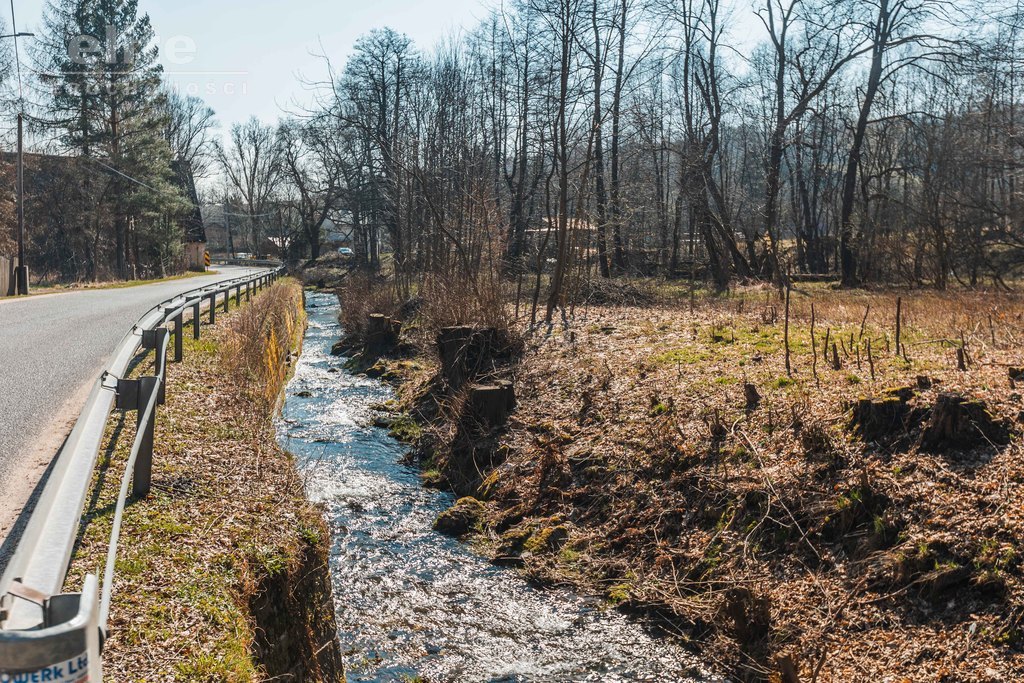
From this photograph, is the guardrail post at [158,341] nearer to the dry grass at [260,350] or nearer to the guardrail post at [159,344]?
the guardrail post at [159,344]

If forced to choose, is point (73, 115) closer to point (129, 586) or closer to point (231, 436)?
point (231, 436)

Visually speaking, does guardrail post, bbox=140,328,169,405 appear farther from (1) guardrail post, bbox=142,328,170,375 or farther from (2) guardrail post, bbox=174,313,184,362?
(2) guardrail post, bbox=174,313,184,362

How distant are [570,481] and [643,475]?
0.95 metres

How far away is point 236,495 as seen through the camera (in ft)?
19.4

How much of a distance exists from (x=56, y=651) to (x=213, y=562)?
322 centimetres

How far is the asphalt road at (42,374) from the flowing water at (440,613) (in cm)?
236

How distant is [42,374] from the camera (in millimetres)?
9070

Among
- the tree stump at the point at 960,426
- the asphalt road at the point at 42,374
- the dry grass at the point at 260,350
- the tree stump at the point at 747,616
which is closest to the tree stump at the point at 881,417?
the tree stump at the point at 960,426

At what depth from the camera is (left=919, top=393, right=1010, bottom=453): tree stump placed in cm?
671

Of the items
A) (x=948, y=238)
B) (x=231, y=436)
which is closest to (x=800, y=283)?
(x=948, y=238)

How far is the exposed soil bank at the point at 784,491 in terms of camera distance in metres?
5.57

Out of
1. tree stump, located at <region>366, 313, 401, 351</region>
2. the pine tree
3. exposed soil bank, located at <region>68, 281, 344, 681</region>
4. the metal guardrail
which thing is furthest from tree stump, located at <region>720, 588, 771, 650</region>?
the pine tree

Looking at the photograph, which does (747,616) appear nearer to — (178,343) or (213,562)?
(213,562)

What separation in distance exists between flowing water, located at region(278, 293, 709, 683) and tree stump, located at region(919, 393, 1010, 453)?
283 centimetres
